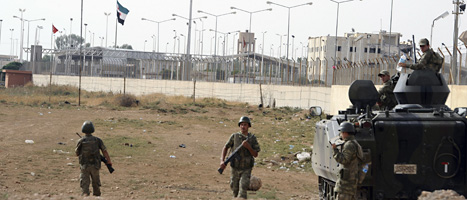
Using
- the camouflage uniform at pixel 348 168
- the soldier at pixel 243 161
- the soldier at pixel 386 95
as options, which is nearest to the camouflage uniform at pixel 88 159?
the soldier at pixel 243 161

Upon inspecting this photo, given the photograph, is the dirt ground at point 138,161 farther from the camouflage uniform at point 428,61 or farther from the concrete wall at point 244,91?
the camouflage uniform at point 428,61

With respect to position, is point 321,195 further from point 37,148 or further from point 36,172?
point 37,148

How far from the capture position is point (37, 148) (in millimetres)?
23250

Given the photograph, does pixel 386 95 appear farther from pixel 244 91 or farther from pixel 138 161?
pixel 244 91

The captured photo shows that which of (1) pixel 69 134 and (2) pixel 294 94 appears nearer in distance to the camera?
(1) pixel 69 134

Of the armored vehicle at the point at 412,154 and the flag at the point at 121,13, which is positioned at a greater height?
the flag at the point at 121,13

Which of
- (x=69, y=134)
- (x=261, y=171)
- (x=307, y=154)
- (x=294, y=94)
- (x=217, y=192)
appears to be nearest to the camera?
(x=217, y=192)

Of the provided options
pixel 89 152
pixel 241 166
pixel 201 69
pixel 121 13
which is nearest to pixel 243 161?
pixel 241 166

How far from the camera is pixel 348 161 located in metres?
9.66

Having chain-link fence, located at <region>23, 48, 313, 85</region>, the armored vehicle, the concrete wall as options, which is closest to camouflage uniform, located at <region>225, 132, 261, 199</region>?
the armored vehicle

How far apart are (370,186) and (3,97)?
Answer: 4464 cm

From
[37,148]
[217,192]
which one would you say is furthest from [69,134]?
[217,192]

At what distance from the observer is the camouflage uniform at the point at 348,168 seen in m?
9.68

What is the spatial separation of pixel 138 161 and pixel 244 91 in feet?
102
